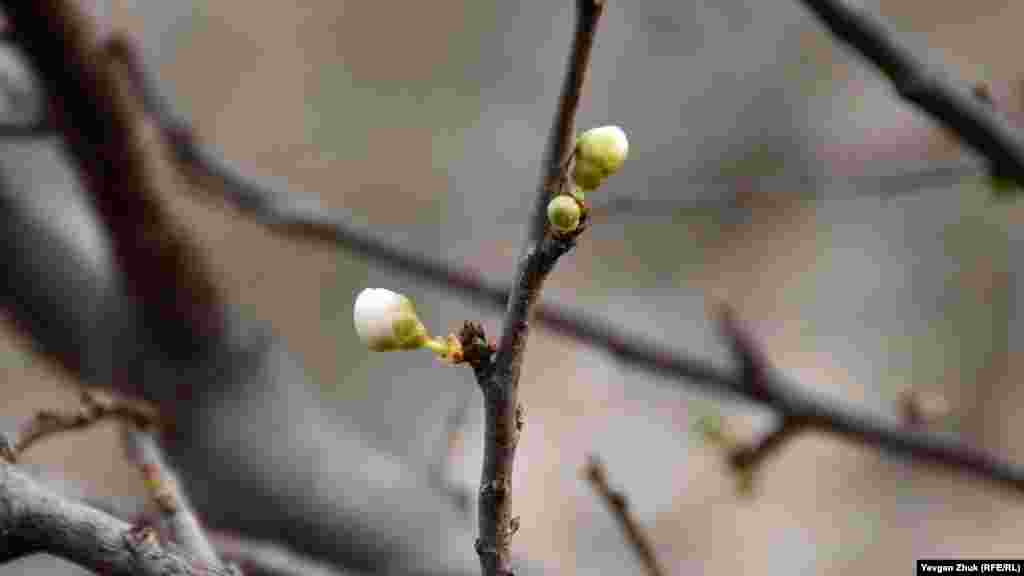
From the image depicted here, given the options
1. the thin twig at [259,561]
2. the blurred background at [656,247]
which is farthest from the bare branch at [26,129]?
the blurred background at [656,247]

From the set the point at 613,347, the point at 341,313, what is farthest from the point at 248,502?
the point at 341,313

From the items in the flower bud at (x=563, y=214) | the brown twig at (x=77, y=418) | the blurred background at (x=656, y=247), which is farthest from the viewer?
the blurred background at (x=656, y=247)

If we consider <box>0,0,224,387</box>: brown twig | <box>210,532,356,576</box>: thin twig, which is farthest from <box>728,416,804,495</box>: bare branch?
<box>0,0,224,387</box>: brown twig

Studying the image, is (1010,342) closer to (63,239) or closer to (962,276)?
(962,276)

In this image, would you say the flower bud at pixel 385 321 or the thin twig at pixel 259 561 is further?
the thin twig at pixel 259 561

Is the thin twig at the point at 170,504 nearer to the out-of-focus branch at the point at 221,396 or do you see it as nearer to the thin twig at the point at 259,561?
the thin twig at the point at 259,561

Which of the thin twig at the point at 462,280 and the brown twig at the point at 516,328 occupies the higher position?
the thin twig at the point at 462,280

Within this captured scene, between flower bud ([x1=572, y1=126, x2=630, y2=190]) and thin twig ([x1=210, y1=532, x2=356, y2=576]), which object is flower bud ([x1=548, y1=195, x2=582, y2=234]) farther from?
thin twig ([x1=210, y1=532, x2=356, y2=576])
